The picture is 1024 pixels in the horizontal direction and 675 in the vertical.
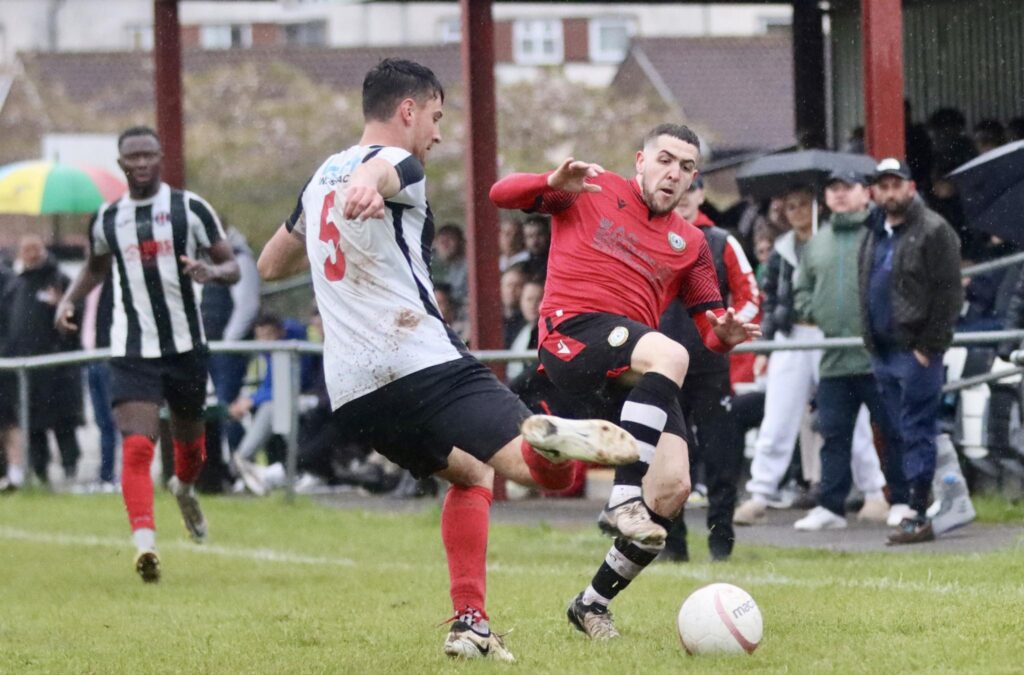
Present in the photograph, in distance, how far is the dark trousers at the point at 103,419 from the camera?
16.8 m

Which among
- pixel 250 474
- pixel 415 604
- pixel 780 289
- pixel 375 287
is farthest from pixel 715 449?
pixel 250 474

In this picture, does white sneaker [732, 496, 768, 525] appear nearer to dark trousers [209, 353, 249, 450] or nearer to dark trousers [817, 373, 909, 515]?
dark trousers [817, 373, 909, 515]

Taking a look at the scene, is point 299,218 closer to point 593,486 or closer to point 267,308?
point 593,486

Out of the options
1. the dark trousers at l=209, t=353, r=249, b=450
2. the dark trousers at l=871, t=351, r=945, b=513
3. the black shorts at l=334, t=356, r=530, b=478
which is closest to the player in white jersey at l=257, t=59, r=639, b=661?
the black shorts at l=334, t=356, r=530, b=478

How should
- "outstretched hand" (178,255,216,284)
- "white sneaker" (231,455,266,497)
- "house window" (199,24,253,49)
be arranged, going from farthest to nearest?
"house window" (199,24,253,49) → "white sneaker" (231,455,266,497) → "outstretched hand" (178,255,216,284)

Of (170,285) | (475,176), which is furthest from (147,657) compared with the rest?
(475,176)

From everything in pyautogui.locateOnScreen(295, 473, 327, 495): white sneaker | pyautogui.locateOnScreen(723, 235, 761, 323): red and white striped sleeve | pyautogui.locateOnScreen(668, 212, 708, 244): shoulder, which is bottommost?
pyautogui.locateOnScreen(295, 473, 327, 495): white sneaker

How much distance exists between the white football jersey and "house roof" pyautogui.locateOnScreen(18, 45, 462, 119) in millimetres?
40704

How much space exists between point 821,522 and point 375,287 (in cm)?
601

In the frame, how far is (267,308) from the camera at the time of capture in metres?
22.3

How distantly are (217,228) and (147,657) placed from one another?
161 inches

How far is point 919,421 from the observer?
11.3 metres

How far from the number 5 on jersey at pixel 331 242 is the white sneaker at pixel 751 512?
6303 mm

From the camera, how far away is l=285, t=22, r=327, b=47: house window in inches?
2402
